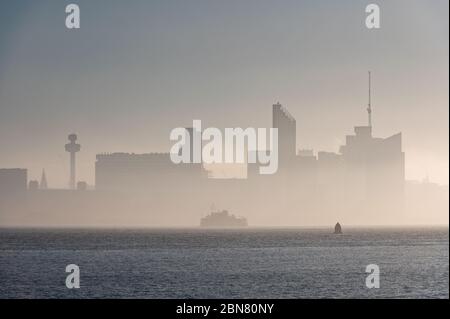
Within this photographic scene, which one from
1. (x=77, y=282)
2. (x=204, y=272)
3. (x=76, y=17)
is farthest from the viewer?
(x=204, y=272)

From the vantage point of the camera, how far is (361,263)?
381ft

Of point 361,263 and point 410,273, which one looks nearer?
point 410,273

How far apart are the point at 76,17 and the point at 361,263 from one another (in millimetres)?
83160

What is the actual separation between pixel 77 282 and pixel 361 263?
52776 millimetres

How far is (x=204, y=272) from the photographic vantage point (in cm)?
9631

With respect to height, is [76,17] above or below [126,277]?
above

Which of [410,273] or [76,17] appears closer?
[76,17]

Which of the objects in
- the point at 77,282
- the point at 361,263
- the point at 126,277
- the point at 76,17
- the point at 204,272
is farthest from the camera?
the point at 361,263
